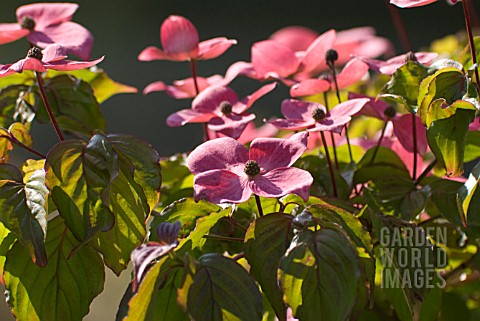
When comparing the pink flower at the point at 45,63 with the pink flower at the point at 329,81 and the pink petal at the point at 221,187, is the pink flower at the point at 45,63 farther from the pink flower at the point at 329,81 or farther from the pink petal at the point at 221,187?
the pink flower at the point at 329,81

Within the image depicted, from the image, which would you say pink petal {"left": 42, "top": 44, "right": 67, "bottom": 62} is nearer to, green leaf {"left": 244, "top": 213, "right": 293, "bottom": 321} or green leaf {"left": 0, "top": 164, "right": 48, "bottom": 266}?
green leaf {"left": 0, "top": 164, "right": 48, "bottom": 266}

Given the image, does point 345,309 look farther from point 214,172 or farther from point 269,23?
point 269,23

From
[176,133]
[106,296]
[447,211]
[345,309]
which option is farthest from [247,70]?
[176,133]

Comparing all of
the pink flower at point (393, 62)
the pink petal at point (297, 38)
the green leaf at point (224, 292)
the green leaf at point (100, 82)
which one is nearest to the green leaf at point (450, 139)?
the pink flower at point (393, 62)

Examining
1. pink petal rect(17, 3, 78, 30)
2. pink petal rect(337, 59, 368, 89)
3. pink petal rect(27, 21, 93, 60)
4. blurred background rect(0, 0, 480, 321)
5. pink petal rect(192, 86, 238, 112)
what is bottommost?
blurred background rect(0, 0, 480, 321)

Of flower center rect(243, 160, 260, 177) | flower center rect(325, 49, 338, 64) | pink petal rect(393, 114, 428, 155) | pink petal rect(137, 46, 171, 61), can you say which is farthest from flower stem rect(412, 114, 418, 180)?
pink petal rect(137, 46, 171, 61)

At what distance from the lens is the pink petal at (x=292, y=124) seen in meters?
0.75

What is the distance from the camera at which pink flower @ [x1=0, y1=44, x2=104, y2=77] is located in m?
0.64

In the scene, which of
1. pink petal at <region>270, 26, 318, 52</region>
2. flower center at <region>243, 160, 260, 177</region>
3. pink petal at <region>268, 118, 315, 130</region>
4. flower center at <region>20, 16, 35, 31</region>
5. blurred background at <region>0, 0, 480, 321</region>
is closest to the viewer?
flower center at <region>243, 160, 260, 177</region>

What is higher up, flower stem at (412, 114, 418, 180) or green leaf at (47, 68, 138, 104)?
green leaf at (47, 68, 138, 104)

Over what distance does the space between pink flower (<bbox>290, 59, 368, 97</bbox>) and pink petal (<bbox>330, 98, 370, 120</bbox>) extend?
77 millimetres

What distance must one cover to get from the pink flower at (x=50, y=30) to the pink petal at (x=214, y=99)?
130 millimetres

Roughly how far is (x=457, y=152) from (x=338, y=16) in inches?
222

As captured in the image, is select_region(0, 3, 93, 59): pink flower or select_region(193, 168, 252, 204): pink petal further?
select_region(0, 3, 93, 59): pink flower
